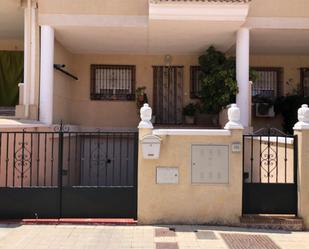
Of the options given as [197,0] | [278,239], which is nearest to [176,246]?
[278,239]

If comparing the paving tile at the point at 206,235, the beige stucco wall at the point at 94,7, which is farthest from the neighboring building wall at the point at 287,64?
the paving tile at the point at 206,235

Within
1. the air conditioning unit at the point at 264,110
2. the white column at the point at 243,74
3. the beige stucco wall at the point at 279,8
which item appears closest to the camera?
the beige stucco wall at the point at 279,8

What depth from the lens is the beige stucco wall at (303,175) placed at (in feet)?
22.5

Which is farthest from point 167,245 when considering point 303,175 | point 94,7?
point 94,7

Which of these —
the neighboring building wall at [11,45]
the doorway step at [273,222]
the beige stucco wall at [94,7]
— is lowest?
the doorway step at [273,222]

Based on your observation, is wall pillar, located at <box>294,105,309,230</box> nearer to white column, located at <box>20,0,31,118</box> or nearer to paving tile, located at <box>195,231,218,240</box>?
paving tile, located at <box>195,231,218,240</box>

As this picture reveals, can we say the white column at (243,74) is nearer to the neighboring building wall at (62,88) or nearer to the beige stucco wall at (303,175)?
the beige stucco wall at (303,175)

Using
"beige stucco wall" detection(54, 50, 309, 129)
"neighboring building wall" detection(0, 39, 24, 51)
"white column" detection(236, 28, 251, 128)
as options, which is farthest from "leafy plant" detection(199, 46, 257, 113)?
"neighboring building wall" detection(0, 39, 24, 51)

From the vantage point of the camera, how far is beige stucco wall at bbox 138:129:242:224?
6.89 meters

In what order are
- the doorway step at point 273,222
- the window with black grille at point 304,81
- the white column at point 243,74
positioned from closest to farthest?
the doorway step at point 273,222 < the white column at point 243,74 < the window with black grille at point 304,81

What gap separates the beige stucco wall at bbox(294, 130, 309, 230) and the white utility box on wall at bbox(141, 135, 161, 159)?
8.74 ft

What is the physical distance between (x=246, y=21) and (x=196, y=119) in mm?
4205

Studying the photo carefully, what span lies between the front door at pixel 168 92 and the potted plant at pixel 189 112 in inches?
19.0

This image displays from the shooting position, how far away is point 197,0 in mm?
9508
